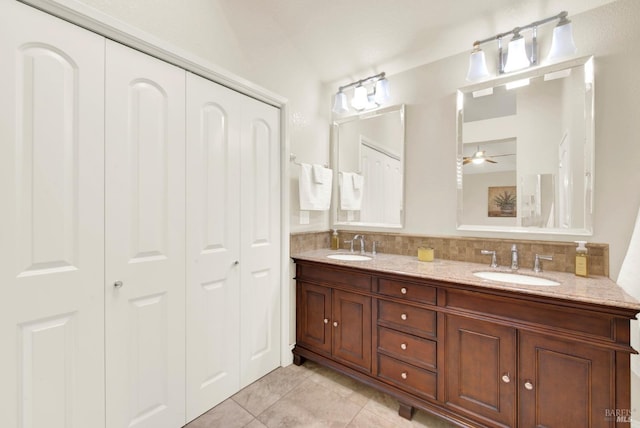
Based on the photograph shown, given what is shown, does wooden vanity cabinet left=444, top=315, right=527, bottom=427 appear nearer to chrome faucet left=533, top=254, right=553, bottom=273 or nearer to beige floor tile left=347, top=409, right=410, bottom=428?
beige floor tile left=347, top=409, right=410, bottom=428

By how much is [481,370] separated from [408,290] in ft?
1.69

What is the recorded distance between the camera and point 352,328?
1924 millimetres

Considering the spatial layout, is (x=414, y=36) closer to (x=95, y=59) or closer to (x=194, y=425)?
(x=95, y=59)

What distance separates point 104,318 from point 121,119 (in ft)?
3.06

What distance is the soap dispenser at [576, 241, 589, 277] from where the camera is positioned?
5.09 feet

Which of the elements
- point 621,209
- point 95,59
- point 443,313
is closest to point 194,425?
point 443,313

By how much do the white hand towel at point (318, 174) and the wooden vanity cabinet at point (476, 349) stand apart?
2.55ft

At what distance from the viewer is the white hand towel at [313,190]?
7.49 feet

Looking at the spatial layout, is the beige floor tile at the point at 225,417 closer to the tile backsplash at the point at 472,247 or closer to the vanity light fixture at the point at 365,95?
the tile backsplash at the point at 472,247

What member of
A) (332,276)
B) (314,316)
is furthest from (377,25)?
(314,316)

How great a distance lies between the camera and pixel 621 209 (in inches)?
60.4

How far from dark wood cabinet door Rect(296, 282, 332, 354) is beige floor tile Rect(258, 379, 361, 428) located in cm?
30

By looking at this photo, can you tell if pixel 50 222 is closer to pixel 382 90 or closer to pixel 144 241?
pixel 144 241

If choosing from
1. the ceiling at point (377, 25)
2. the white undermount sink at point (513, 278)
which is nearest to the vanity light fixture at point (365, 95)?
the ceiling at point (377, 25)
